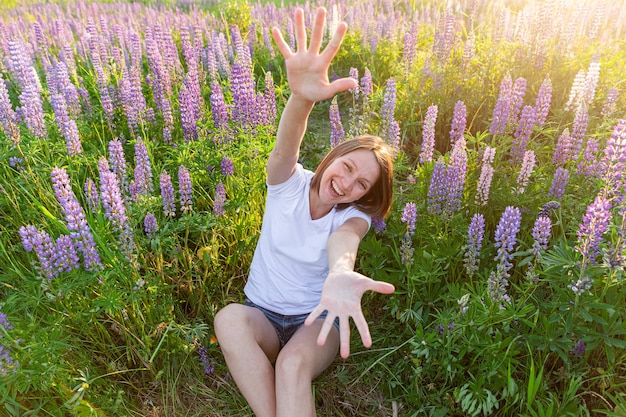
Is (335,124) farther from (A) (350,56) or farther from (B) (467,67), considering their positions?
(A) (350,56)

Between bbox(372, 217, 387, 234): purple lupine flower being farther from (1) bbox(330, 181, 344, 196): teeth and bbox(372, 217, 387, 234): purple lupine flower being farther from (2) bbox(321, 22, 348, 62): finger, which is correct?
(2) bbox(321, 22, 348, 62): finger

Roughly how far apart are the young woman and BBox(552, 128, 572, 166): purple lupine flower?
1167 millimetres

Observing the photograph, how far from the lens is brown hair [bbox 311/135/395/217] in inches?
95.2

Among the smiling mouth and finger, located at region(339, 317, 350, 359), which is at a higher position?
the smiling mouth

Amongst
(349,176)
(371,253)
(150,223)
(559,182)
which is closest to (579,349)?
(559,182)

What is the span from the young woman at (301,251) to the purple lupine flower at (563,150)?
1167mm

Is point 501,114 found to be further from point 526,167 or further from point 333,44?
point 333,44

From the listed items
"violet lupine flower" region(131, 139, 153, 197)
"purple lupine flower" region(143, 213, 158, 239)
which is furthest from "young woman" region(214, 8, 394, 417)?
"violet lupine flower" region(131, 139, 153, 197)

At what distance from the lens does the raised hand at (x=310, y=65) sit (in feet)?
6.30

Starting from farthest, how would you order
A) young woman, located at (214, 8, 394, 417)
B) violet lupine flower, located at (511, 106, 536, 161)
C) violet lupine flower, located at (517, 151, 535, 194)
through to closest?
violet lupine flower, located at (511, 106, 536, 161)
violet lupine flower, located at (517, 151, 535, 194)
young woman, located at (214, 8, 394, 417)

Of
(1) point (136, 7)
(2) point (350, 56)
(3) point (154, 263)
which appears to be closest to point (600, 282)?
(3) point (154, 263)

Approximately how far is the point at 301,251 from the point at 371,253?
499mm

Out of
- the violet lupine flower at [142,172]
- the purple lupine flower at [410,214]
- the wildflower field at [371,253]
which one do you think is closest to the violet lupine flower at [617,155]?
the wildflower field at [371,253]

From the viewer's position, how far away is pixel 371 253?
9.30 ft
